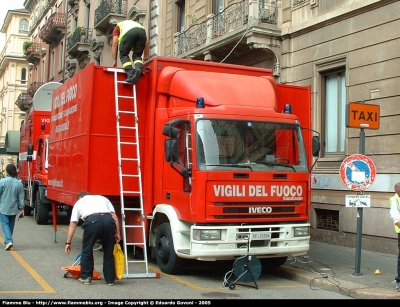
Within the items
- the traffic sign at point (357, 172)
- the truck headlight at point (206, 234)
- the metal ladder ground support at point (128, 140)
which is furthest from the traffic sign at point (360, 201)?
the metal ladder ground support at point (128, 140)

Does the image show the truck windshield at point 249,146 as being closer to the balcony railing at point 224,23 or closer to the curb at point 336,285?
the curb at point 336,285

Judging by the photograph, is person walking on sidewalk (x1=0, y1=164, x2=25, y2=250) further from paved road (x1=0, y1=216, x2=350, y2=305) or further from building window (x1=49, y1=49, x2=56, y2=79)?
building window (x1=49, y1=49, x2=56, y2=79)

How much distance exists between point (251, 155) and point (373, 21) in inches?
223

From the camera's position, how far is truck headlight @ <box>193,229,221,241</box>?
789 cm

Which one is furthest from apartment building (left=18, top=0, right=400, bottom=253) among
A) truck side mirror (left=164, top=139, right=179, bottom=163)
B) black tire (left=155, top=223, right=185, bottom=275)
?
truck side mirror (left=164, top=139, right=179, bottom=163)

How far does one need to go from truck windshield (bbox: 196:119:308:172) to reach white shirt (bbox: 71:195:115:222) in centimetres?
159

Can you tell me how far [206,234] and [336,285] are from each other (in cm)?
210

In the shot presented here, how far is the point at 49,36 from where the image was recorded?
40.6 m

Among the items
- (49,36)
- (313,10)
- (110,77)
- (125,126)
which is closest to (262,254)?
(125,126)

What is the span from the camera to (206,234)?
7.90 m

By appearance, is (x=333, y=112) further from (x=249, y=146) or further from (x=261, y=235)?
(x=261, y=235)

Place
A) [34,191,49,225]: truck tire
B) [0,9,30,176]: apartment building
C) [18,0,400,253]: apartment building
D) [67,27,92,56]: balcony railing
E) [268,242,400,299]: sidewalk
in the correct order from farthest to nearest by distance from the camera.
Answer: [0,9,30,176]: apartment building < [67,27,92,56]: balcony railing < [34,191,49,225]: truck tire < [18,0,400,253]: apartment building < [268,242,400,299]: sidewalk

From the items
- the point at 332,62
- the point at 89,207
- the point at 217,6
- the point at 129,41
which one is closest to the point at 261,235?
the point at 89,207

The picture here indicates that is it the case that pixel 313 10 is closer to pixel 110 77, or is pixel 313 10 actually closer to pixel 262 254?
pixel 110 77
